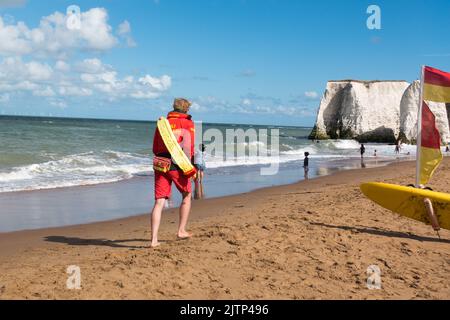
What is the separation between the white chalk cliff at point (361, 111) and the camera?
2205 inches

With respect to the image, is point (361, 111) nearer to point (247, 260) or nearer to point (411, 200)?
point (411, 200)

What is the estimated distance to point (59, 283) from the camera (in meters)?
3.69

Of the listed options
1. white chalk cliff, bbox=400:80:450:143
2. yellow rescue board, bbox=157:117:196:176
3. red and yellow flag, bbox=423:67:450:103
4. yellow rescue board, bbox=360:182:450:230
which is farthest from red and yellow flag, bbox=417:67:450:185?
white chalk cliff, bbox=400:80:450:143

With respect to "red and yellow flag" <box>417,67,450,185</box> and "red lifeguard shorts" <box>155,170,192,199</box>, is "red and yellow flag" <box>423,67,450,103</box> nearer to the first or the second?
"red and yellow flag" <box>417,67,450,185</box>

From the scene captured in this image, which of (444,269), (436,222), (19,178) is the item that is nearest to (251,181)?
(19,178)

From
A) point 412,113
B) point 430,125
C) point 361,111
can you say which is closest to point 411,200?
point 430,125

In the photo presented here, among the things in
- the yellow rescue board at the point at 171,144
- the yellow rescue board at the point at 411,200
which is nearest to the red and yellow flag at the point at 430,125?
the yellow rescue board at the point at 411,200

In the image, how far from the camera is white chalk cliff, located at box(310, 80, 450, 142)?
184 feet

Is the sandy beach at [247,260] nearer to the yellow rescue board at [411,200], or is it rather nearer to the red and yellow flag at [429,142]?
the yellow rescue board at [411,200]

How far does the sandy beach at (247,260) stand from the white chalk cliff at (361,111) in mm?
50856

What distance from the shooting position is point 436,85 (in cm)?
613

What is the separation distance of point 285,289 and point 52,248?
3.57m

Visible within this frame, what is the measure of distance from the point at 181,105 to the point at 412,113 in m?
50.4
